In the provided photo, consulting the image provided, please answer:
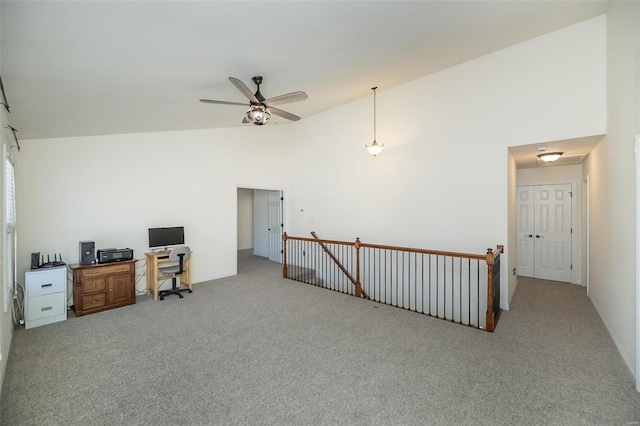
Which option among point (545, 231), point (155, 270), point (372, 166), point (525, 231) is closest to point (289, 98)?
point (372, 166)

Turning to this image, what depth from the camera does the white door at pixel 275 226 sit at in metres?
7.86

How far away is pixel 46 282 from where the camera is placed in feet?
12.7

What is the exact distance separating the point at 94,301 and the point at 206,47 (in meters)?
4.03

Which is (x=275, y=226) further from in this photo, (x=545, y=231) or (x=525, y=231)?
(x=545, y=231)

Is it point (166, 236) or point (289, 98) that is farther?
point (166, 236)

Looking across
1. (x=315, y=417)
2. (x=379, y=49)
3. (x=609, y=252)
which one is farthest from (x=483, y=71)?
(x=315, y=417)

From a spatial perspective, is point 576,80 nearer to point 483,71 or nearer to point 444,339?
point 483,71

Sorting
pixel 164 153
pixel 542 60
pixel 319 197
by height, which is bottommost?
pixel 319 197

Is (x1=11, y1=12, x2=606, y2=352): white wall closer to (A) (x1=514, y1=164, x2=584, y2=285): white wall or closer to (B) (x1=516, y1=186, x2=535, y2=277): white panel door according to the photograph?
(B) (x1=516, y1=186, x2=535, y2=277): white panel door

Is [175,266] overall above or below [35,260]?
below

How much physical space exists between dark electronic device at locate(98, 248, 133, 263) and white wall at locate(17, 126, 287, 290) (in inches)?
18.6

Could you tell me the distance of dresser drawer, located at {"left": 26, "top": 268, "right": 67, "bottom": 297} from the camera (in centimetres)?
377

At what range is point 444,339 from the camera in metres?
3.25

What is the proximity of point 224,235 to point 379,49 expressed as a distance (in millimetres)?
4830
